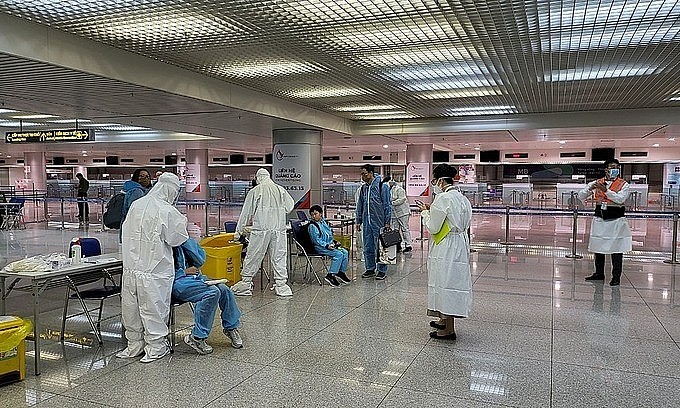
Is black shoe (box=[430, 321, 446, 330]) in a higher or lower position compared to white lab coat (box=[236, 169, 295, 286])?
lower

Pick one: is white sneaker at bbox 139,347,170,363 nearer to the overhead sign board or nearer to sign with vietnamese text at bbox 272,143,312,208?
sign with vietnamese text at bbox 272,143,312,208

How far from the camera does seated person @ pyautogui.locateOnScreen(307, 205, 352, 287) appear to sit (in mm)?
7449

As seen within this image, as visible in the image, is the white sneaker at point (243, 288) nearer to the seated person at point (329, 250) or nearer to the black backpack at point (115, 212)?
the seated person at point (329, 250)

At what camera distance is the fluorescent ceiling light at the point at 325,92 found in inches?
350

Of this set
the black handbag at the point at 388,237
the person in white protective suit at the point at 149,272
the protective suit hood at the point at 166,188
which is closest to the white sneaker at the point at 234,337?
the person in white protective suit at the point at 149,272

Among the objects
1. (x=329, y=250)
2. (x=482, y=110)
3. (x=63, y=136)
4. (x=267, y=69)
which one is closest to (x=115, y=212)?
(x=267, y=69)

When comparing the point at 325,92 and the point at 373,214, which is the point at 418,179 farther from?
the point at 373,214

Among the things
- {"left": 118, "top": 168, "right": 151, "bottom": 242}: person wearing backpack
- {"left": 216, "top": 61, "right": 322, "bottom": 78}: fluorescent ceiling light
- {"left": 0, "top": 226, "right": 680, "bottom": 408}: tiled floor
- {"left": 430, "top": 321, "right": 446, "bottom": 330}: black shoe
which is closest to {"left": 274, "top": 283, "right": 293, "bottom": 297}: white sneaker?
{"left": 0, "top": 226, "right": 680, "bottom": 408}: tiled floor

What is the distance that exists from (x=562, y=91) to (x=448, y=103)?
7.28 feet

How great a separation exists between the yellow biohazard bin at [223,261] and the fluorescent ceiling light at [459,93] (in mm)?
4433

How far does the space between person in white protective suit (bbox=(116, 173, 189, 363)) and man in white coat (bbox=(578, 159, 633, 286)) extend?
593 centimetres

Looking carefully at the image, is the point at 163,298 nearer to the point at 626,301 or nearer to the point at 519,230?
the point at 626,301

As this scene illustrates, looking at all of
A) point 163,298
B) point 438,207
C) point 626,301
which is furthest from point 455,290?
point 626,301

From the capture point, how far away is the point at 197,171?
2327 cm
